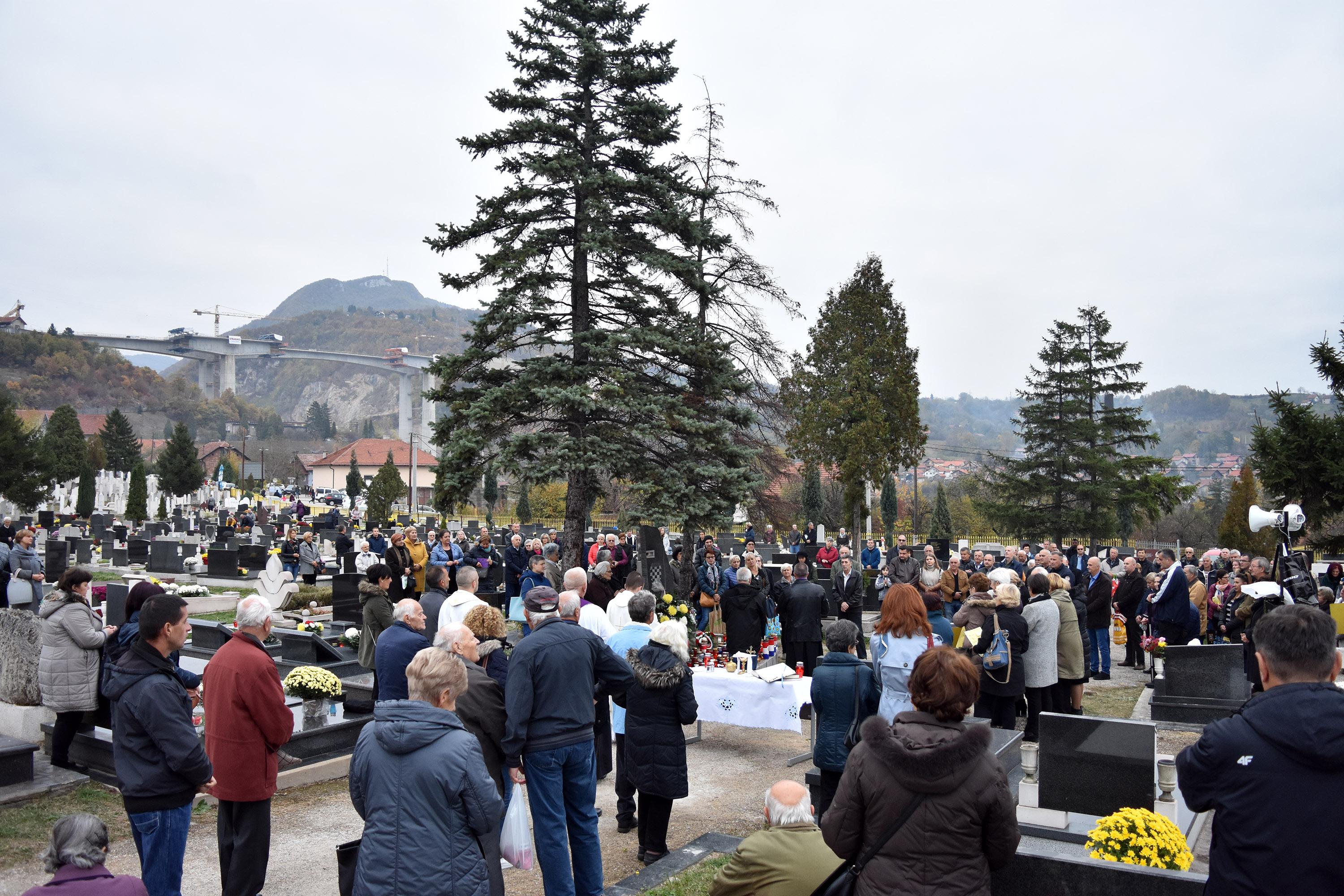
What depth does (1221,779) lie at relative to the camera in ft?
10.3

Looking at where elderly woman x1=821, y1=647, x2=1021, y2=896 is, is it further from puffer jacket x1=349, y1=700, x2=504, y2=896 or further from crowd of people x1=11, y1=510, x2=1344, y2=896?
puffer jacket x1=349, y1=700, x2=504, y2=896

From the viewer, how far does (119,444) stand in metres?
68.0

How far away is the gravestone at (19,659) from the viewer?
30.3ft

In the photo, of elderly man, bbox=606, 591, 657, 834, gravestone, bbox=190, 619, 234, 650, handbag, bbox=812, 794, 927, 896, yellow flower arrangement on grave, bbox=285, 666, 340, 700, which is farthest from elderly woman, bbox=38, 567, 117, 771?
handbag, bbox=812, 794, 927, 896

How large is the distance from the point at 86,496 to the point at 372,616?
49.7 m

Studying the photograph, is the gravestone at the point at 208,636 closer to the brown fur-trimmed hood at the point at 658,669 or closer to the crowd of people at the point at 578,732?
the crowd of people at the point at 578,732

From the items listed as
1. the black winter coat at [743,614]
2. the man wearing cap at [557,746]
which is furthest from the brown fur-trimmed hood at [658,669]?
the black winter coat at [743,614]

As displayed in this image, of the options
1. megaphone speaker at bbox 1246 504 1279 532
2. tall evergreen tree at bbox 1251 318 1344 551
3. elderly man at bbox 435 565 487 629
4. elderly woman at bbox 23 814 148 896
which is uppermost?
tall evergreen tree at bbox 1251 318 1344 551

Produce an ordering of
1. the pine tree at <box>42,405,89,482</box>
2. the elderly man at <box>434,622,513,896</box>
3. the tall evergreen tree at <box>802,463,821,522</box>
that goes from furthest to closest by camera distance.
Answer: the pine tree at <box>42,405,89,482</box>, the tall evergreen tree at <box>802,463,821,522</box>, the elderly man at <box>434,622,513,896</box>

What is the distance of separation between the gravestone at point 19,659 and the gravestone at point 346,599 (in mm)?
7102

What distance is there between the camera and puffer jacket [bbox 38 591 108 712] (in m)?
A: 7.80

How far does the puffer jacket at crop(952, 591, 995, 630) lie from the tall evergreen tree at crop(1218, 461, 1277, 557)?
93.2 ft

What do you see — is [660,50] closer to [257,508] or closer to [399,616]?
[399,616]

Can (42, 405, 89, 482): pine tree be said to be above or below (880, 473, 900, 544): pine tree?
above
